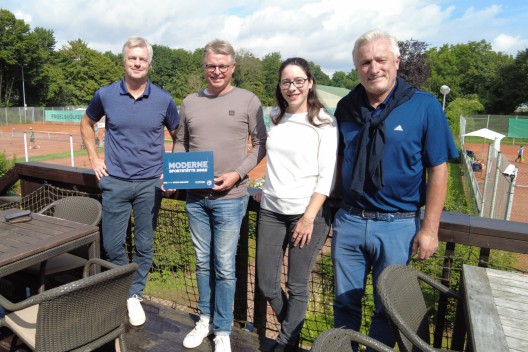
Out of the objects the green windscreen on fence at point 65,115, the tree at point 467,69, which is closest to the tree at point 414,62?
the tree at point 467,69

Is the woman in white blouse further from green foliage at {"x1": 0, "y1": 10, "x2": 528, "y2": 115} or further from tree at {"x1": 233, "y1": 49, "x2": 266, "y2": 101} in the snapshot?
tree at {"x1": 233, "y1": 49, "x2": 266, "y2": 101}

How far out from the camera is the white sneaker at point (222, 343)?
2475 mm

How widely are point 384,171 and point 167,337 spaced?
1.79 metres

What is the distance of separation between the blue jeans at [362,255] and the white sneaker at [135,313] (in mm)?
1383

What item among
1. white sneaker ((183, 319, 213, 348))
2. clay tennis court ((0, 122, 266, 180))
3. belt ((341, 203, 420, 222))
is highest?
belt ((341, 203, 420, 222))

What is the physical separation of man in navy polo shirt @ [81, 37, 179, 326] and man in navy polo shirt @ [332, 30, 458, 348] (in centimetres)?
123

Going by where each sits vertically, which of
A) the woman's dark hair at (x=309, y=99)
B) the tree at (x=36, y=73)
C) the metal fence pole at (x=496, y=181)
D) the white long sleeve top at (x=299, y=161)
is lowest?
the metal fence pole at (x=496, y=181)

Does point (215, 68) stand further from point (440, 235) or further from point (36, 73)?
point (36, 73)

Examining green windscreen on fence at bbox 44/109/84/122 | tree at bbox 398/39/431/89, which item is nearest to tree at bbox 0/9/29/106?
green windscreen on fence at bbox 44/109/84/122

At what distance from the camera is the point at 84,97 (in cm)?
6078

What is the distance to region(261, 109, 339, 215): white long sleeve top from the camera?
2092 millimetres

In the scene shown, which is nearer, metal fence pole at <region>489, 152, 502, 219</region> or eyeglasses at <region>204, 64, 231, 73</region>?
eyeglasses at <region>204, 64, 231, 73</region>

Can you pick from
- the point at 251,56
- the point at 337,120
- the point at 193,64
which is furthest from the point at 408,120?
the point at 193,64

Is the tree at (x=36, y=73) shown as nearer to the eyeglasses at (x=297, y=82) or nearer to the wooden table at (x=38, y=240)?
the wooden table at (x=38, y=240)
